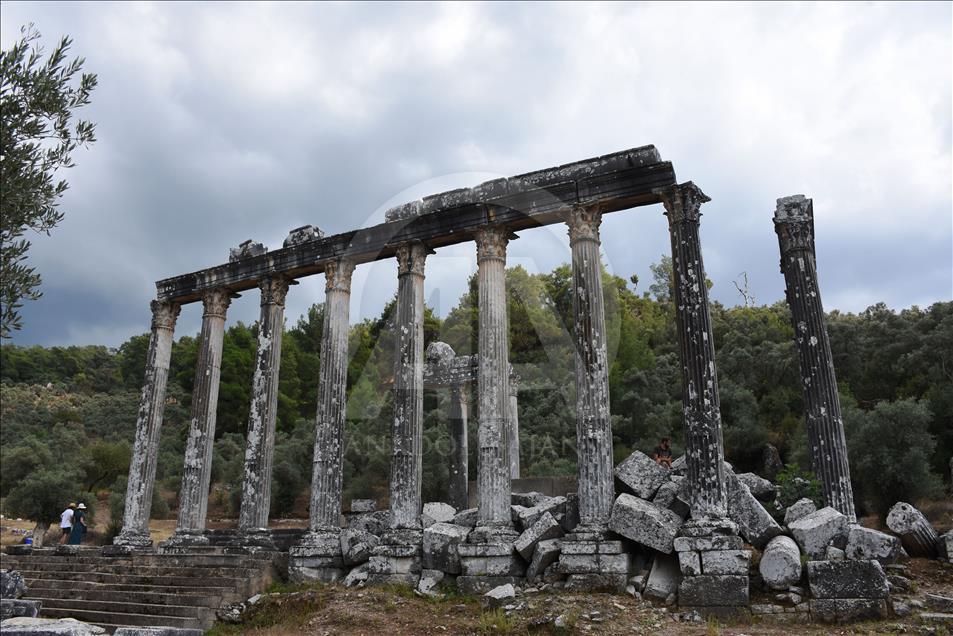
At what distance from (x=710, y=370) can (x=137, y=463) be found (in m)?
14.5

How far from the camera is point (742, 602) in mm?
10133

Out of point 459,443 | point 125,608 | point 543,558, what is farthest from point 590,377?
point 459,443

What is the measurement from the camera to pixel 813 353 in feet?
42.4

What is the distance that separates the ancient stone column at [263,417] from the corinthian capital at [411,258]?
3.82 m

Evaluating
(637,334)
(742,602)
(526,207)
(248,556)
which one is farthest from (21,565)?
(637,334)

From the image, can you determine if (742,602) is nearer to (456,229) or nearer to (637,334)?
(456,229)

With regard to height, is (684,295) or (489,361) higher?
(684,295)

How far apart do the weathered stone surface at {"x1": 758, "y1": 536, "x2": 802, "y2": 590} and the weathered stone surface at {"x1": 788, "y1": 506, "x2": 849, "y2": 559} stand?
0.37m

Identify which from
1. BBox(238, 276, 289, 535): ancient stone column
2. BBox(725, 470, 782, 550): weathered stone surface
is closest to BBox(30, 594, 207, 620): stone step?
BBox(238, 276, 289, 535): ancient stone column

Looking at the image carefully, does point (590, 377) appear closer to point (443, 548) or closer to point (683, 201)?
point (683, 201)

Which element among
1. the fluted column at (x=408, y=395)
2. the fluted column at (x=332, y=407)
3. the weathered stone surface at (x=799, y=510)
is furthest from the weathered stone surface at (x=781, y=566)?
the fluted column at (x=332, y=407)

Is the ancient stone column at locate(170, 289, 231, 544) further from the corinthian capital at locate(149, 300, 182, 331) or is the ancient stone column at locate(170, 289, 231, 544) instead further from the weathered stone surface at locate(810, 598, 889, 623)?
the weathered stone surface at locate(810, 598, 889, 623)

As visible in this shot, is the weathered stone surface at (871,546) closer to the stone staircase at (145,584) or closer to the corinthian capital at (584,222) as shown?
the corinthian capital at (584,222)

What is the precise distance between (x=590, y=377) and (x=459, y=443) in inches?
402
